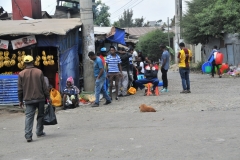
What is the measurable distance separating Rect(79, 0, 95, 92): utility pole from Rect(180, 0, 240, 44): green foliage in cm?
1104

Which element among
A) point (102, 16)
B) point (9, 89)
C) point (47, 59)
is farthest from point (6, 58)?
point (102, 16)

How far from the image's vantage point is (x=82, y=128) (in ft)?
29.9

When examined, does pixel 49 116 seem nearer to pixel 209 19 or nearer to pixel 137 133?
pixel 137 133

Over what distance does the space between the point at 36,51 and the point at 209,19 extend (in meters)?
13.7

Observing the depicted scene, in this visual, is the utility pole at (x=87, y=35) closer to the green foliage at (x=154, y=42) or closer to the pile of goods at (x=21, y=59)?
the pile of goods at (x=21, y=59)

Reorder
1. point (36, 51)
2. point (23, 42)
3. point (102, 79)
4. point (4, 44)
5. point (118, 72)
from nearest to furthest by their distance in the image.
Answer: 1. point (102, 79)
2. point (23, 42)
3. point (4, 44)
4. point (118, 72)
5. point (36, 51)

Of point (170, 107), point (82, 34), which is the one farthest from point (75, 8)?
point (170, 107)

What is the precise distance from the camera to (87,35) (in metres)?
14.3

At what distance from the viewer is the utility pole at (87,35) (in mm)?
14281

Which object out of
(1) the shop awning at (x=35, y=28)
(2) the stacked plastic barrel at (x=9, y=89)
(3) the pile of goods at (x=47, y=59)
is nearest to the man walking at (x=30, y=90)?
(1) the shop awning at (x=35, y=28)

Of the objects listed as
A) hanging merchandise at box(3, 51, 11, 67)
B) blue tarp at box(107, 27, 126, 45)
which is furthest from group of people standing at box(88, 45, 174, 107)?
hanging merchandise at box(3, 51, 11, 67)

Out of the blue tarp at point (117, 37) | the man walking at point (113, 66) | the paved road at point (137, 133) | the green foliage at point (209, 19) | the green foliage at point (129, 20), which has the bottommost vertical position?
the paved road at point (137, 133)

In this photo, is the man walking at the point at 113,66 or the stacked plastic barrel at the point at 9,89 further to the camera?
the man walking at the point at 113,66

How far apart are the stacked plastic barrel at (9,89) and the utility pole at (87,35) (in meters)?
2.81
